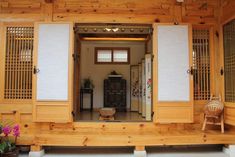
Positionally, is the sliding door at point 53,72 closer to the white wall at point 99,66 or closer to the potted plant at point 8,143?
the potted plant at point 8,143

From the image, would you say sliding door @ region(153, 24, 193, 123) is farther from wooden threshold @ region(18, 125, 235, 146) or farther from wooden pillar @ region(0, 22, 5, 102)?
wooden pillar @ region(0, 22, 5, 102)

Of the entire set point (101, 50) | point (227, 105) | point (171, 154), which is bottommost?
point (171, 154)

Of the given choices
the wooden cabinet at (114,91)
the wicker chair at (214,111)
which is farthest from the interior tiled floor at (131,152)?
the wooden cabinet at (114,91)

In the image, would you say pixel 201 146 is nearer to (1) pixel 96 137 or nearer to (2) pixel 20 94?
(1) pixel 96 137

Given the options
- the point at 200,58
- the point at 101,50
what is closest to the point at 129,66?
the point at 101,50

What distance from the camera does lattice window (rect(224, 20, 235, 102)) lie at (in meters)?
4.32

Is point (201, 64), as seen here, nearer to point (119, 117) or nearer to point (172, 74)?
point (172, 74)

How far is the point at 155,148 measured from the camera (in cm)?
440

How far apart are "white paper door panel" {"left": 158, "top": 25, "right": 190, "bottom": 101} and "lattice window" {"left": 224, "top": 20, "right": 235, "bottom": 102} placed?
2.52ft

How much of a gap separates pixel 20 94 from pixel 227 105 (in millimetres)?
4018

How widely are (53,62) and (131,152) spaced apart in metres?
2.23

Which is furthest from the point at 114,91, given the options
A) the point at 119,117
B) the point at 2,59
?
the point at 2,59

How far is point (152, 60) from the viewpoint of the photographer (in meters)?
4.57

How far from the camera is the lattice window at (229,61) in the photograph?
4.32 m
